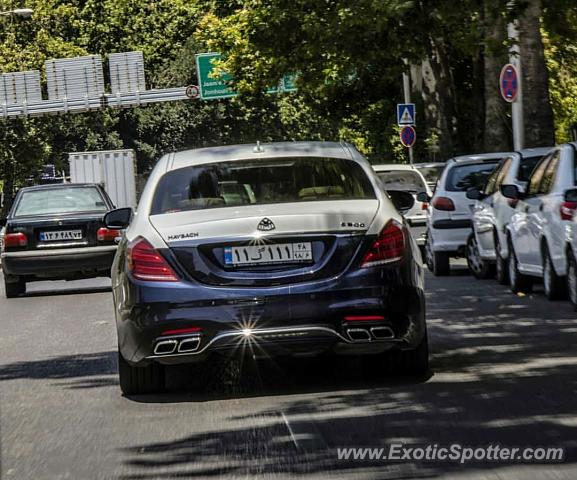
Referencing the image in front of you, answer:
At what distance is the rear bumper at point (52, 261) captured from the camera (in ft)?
68.2

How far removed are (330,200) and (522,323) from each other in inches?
170

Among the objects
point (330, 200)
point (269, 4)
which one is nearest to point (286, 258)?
point (330, 200)

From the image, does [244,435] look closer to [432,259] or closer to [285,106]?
[432,259]

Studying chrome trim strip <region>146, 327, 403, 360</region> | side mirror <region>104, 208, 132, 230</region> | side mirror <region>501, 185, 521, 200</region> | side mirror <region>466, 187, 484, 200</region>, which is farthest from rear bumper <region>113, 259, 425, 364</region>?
side mirror <region>466, 187, 484, 200</region>

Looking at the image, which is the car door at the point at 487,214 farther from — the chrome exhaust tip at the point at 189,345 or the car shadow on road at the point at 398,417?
the chrome exhaust tip at the point at 189,345

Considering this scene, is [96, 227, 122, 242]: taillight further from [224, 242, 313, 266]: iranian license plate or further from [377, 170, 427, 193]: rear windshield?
[224, 242, 313, 266]: iranian license plate

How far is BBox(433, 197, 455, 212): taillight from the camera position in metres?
20.6

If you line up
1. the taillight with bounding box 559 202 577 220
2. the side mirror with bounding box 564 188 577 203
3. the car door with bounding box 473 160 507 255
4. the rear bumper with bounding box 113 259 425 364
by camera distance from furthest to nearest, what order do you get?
the car door with bounding box 473 160 507 255, the taillight with bounding box 559 202 577 220, the side mirror with bounding box 564 188 577 203, the rear bumper with bounding box 113 259 425 364

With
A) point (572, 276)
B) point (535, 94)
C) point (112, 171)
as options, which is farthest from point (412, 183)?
point (112, 171)

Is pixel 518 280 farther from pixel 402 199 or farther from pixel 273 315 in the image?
pixel 273 315

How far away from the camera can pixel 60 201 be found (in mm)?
22125

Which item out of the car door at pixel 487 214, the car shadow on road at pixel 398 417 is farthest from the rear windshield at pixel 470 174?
the car shadow on road at pixel 398 417

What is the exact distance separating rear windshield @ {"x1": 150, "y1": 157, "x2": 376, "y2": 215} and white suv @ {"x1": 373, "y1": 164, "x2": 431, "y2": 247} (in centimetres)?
1456

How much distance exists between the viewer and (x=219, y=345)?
874 centimetres
